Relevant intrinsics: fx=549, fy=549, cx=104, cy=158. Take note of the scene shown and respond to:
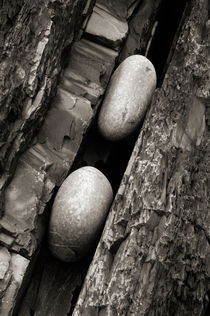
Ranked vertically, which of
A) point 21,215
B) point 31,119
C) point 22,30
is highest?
point 22,30

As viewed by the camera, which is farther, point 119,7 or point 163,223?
point 119,7

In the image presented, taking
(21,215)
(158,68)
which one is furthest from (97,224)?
(158,68)

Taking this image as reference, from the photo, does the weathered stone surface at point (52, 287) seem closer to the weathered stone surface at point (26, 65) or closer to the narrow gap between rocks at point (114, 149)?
the narrow gap between rocks at point (114, 149)

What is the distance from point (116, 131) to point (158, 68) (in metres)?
0.65

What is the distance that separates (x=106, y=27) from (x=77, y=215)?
998mm

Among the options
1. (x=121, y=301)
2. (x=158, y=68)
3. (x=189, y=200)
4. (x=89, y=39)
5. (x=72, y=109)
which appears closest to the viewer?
(x=121, y=301)

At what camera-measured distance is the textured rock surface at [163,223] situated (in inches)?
69.4

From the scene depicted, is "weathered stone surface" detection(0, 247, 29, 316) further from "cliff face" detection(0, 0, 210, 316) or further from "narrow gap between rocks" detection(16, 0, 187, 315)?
"narrow gap between rocks" detection(16, 0, 187, 315)

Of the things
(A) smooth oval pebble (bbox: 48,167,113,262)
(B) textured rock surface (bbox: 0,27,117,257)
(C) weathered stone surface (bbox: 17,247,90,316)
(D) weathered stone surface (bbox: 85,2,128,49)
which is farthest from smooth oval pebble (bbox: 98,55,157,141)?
A: (C) weathered stone surface (bbox: 17,247,90,316)

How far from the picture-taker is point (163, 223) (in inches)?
74.4

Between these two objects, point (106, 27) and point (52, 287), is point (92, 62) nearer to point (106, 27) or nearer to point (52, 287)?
point (106, 27)

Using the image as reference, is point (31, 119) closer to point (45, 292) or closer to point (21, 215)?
point (21, 215)

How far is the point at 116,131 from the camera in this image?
7.64ft

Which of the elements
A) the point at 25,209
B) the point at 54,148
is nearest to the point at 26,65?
the point at 54,148
